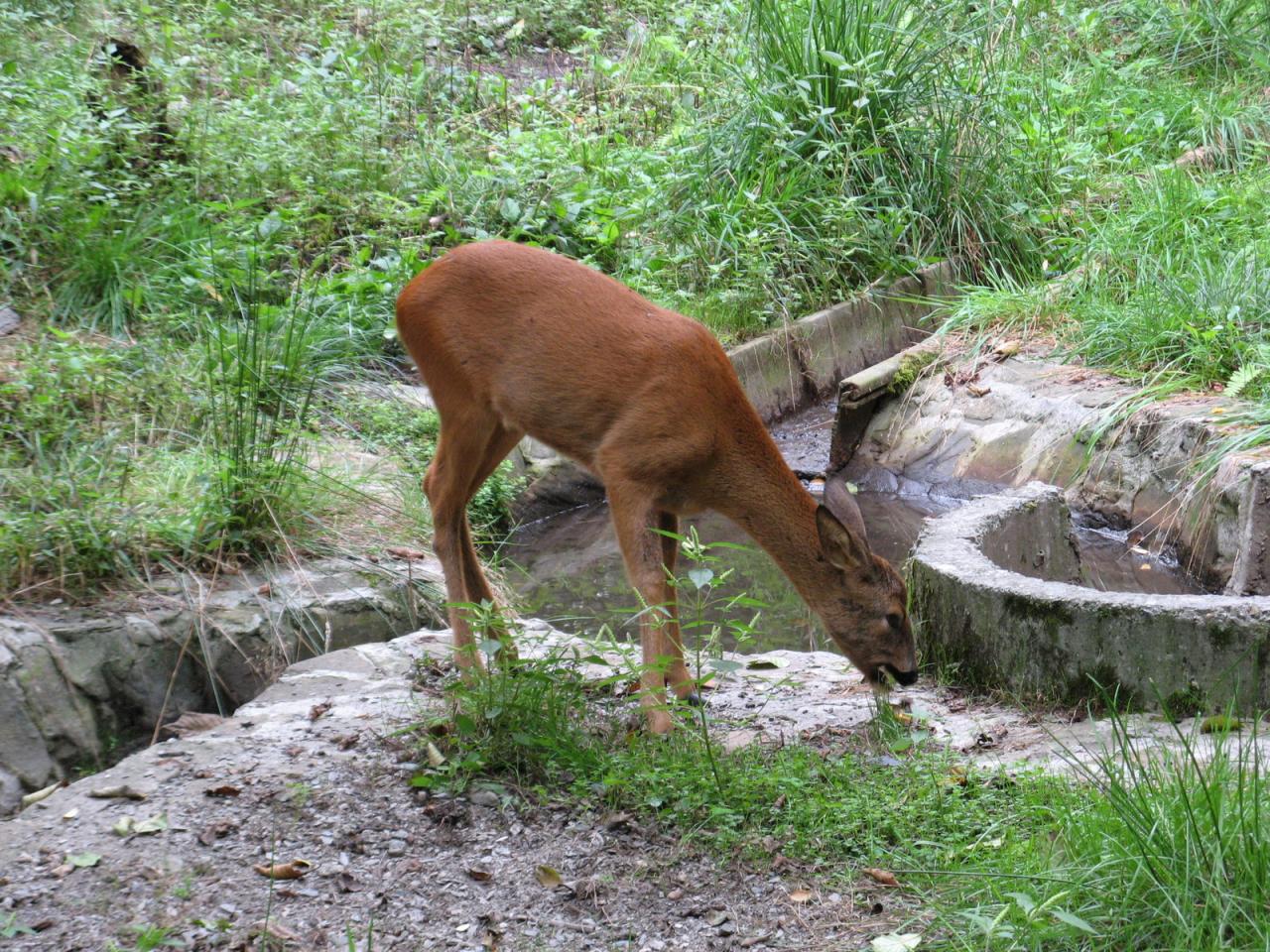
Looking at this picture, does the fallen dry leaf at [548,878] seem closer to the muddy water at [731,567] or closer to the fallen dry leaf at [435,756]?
the fallen dry leaf at [435,756]

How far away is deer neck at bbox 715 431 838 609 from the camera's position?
5.21 meters

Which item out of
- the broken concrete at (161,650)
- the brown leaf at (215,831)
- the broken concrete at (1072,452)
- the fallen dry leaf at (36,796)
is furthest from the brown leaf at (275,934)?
the broken concrete at (1072,452)

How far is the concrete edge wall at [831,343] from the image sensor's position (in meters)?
9.75

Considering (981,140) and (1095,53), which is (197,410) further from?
(1095,53)

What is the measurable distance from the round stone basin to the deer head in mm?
294

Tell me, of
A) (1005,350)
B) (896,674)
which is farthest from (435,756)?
(1005,350)

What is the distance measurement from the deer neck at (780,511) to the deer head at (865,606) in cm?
6

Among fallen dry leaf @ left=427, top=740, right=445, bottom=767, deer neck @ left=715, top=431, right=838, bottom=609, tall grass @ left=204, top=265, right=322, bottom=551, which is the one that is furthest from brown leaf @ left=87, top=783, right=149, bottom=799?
deer neck @ left=715, top=431, right=838, bottom=609

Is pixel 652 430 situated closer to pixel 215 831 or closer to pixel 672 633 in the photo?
pixel 672 633

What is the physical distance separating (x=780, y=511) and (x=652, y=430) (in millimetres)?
580

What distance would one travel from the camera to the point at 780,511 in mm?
5219

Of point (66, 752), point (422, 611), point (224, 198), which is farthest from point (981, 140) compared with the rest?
point (66, 752)

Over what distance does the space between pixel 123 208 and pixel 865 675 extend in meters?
6.09

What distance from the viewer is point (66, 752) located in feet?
17.2
